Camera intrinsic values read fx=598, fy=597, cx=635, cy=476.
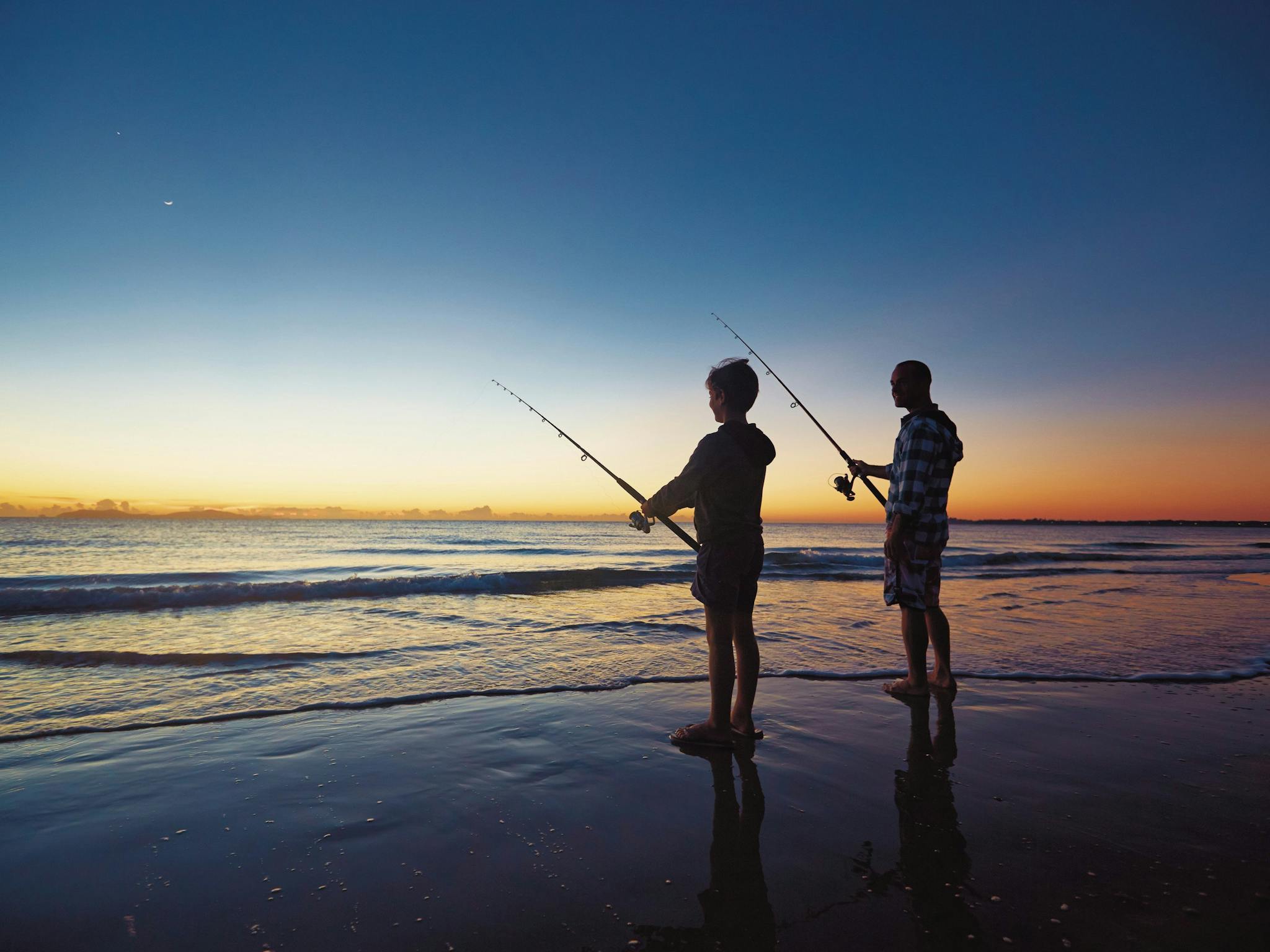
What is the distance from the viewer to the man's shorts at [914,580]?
4211mm

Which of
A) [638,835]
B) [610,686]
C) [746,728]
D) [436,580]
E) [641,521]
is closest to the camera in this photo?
[638,835]

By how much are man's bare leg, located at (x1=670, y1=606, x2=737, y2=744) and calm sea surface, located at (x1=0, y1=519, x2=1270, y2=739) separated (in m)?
1.55

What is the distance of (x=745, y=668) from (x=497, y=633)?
4.52 m

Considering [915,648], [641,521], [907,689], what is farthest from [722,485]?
[907,689]

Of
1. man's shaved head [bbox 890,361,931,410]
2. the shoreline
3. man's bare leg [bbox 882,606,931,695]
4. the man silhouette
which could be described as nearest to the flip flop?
the shoreline

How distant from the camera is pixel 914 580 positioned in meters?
4.21

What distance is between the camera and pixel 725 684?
341 centimetres

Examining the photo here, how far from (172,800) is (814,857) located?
9.46 feet

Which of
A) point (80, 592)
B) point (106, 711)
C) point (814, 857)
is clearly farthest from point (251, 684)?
point (80, 592)

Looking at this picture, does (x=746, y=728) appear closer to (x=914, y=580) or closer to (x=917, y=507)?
(x=914, y=580)

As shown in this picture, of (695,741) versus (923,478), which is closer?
(695,741)

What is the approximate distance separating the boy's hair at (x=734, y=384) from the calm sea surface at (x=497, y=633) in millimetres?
2633

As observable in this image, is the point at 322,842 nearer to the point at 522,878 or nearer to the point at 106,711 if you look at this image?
the point at 522,878

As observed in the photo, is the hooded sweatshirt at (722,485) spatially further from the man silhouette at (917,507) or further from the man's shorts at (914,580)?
the man's shorts at (914,580)
